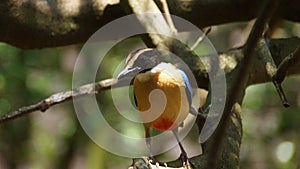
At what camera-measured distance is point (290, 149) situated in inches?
85.4

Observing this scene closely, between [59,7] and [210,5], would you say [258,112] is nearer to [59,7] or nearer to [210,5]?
[210,5]

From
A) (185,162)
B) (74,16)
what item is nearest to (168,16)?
(74,16)

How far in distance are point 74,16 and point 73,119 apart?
42.8 inches

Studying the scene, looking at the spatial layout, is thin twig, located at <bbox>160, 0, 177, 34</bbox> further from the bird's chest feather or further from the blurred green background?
the blurred green background

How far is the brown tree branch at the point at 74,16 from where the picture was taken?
1.27 m

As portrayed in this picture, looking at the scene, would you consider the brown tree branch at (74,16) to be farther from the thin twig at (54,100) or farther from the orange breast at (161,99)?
the orange breast at (161,99)

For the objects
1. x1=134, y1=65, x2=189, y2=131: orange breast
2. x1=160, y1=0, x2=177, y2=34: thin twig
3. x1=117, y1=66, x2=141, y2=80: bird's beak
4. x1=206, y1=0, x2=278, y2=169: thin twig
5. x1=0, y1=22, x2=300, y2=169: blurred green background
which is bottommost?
x1=0, y1=22, x2=300, y2=169: blurred green background

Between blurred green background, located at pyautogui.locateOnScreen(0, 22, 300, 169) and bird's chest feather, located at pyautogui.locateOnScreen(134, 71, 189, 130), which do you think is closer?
bird's chest feather, located at pyautogui.locateOnScreen(134, 71, 189, 130)

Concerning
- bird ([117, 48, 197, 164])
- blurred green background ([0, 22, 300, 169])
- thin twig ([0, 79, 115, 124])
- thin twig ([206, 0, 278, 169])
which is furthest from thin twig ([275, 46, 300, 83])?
blurred green background ([0, 22, 300, 169])

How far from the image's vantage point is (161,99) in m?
1.07

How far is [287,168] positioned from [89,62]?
71 centimetres

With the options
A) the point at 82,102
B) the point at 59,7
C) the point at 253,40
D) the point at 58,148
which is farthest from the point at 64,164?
the point at 253,40

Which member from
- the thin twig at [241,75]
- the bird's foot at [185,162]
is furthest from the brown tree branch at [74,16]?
the thin twig at [241,75]

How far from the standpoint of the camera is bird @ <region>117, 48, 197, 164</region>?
106cm
